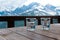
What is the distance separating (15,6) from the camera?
3275 millimetres

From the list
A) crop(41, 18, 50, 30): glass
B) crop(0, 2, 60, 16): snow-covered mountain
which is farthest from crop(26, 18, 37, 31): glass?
crop(0, 2, 60, 16): snow-covered mountain

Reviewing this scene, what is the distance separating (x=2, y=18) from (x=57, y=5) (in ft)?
6.91

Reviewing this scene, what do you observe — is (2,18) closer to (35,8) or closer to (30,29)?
(30,29)

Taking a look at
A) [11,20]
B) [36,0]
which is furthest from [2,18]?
[36,0]

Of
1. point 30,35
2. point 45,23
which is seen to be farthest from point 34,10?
point 30,35

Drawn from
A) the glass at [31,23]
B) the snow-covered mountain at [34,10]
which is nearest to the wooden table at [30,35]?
the glass at [31,23]

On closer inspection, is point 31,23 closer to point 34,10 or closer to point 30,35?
point 30,35

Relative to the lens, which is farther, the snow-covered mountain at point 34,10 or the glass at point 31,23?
the snow-covered mountain at point 34,10

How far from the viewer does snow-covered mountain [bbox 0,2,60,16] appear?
3.30m

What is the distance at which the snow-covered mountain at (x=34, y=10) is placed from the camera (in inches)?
130

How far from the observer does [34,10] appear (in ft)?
11.4

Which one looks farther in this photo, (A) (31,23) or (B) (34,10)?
(B) (34,10)

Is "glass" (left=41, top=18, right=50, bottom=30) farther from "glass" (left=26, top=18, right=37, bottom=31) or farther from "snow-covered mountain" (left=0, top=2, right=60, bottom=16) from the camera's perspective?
"snow-covered mountain" (left=0, top=2, right=60, bottom=16)

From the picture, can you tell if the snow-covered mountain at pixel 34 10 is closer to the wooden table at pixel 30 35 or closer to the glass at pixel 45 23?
the glass at pixel 45 23
